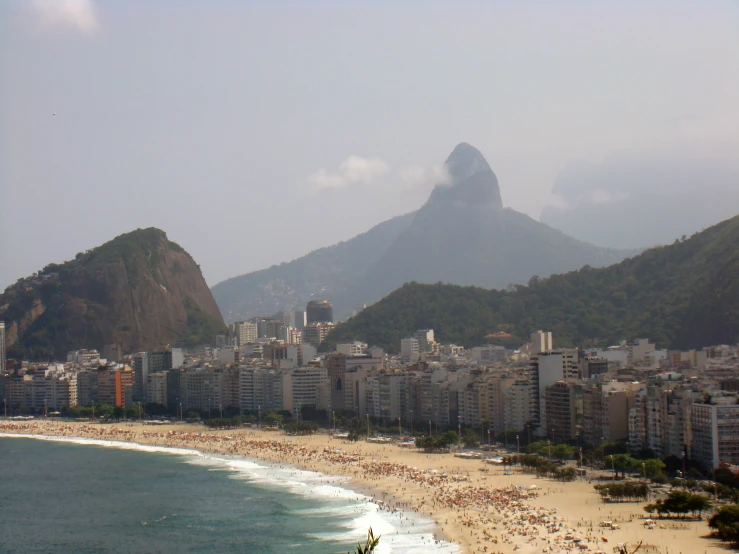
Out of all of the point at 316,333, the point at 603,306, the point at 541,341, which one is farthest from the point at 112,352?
the point at 603,306

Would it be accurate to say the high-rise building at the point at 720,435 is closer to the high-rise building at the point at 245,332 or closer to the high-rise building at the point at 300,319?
the high-rise building at the point at 245,332

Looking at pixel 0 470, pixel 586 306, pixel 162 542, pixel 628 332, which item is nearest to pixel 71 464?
pixel 0 470

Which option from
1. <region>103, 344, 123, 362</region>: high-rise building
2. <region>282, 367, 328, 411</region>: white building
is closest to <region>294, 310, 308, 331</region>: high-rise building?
<region>103, 344, 123, 362</region>: high-rise building

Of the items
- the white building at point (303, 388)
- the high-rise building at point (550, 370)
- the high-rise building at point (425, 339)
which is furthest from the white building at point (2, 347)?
the high-rise building at point (550, 370)

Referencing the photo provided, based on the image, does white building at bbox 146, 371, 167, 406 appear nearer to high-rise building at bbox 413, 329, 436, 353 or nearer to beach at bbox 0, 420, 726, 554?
beach at bbox 0, 420, 726, 554

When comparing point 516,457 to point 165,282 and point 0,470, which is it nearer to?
point 0,470

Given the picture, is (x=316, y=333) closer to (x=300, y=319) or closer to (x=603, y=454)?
(x=300, y=319)
